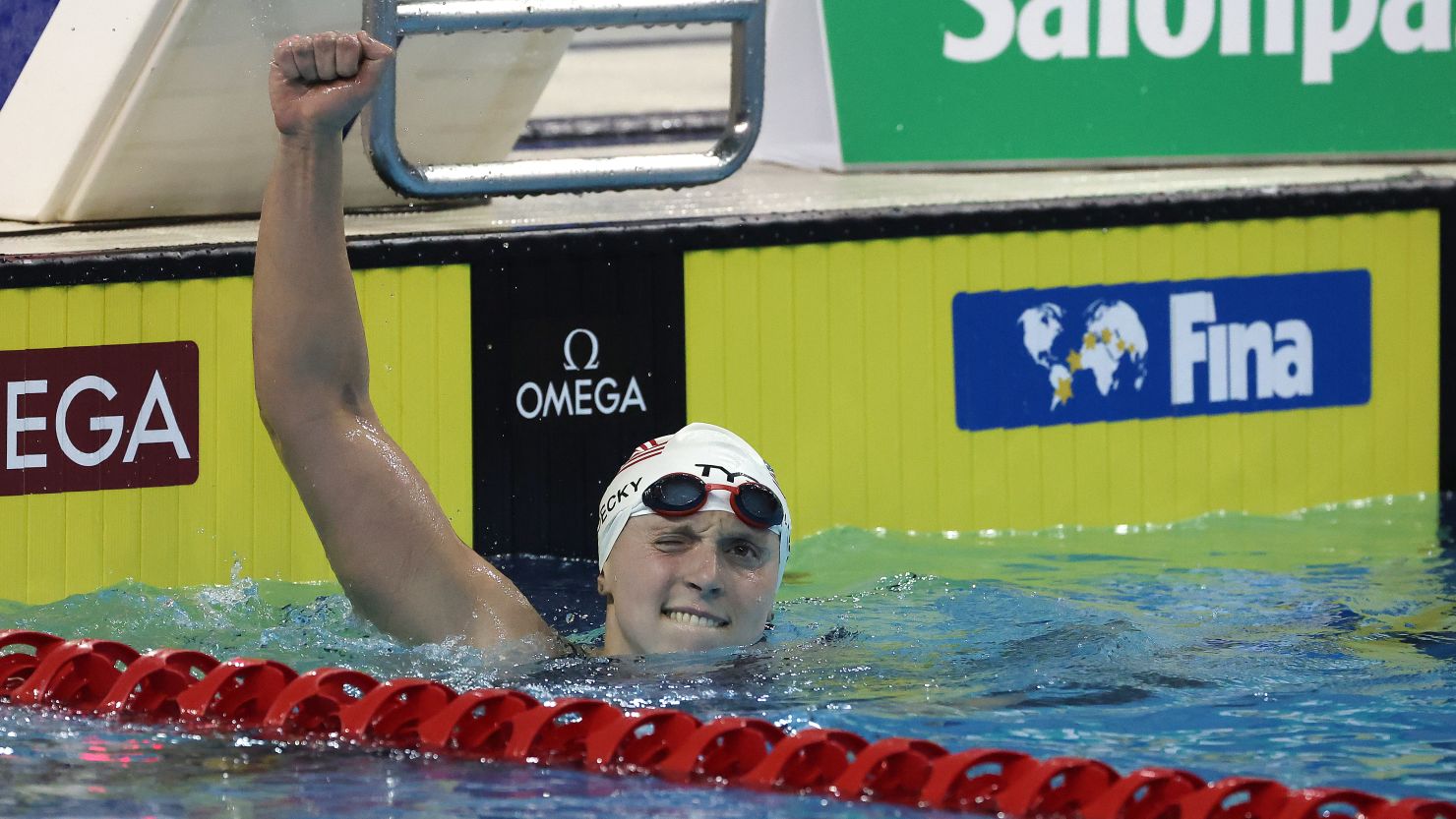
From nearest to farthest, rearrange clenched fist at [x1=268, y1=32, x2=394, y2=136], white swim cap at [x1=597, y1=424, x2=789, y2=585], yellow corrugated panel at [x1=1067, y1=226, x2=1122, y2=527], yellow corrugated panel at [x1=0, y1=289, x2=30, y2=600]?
clenched fist at [x1=268, y1=32, x2=394, y2=136] → white swim cap at [x1=597, y1=424, x2=789, y2=585] → yellow corrugated panel at [x1=0, y1=289, x2=30, y2=600] → yellow corrugated panel at [x1=1067, y1=226, x2=1122, y2=527]

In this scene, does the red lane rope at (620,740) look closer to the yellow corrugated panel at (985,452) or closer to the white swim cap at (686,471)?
the white swim cap at (686,471)

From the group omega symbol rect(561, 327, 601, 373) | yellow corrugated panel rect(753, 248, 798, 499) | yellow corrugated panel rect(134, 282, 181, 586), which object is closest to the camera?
yellow corrugated panel rect(134, 282, 181, 586)

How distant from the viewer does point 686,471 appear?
310 centimetres

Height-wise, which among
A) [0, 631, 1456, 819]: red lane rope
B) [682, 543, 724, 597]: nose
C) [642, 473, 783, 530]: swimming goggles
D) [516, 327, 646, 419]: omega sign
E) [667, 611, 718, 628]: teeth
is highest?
[516, 327, 646, 419]: omega sign

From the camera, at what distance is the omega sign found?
13.2 feet

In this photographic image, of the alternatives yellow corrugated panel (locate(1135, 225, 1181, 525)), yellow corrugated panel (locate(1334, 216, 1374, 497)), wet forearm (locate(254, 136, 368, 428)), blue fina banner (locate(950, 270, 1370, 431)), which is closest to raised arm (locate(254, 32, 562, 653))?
wet forearm (locate(254, 136, 368, 428))

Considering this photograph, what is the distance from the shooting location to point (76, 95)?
156 inches

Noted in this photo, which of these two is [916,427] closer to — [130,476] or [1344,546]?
[1344,546]

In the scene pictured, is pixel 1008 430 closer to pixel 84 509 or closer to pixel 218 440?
pixel 218 440

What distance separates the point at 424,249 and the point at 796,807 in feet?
5.44

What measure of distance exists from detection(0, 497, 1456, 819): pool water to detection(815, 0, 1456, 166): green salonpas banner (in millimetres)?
1022

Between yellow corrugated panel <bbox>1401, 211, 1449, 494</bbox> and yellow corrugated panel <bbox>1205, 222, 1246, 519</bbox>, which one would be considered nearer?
yellow corrugated panel <bbox>1205, 222, 1246, 519</bbox>

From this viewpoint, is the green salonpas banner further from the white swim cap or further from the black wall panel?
the white swim cap

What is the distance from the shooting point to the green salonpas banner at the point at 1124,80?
496 centimetres
